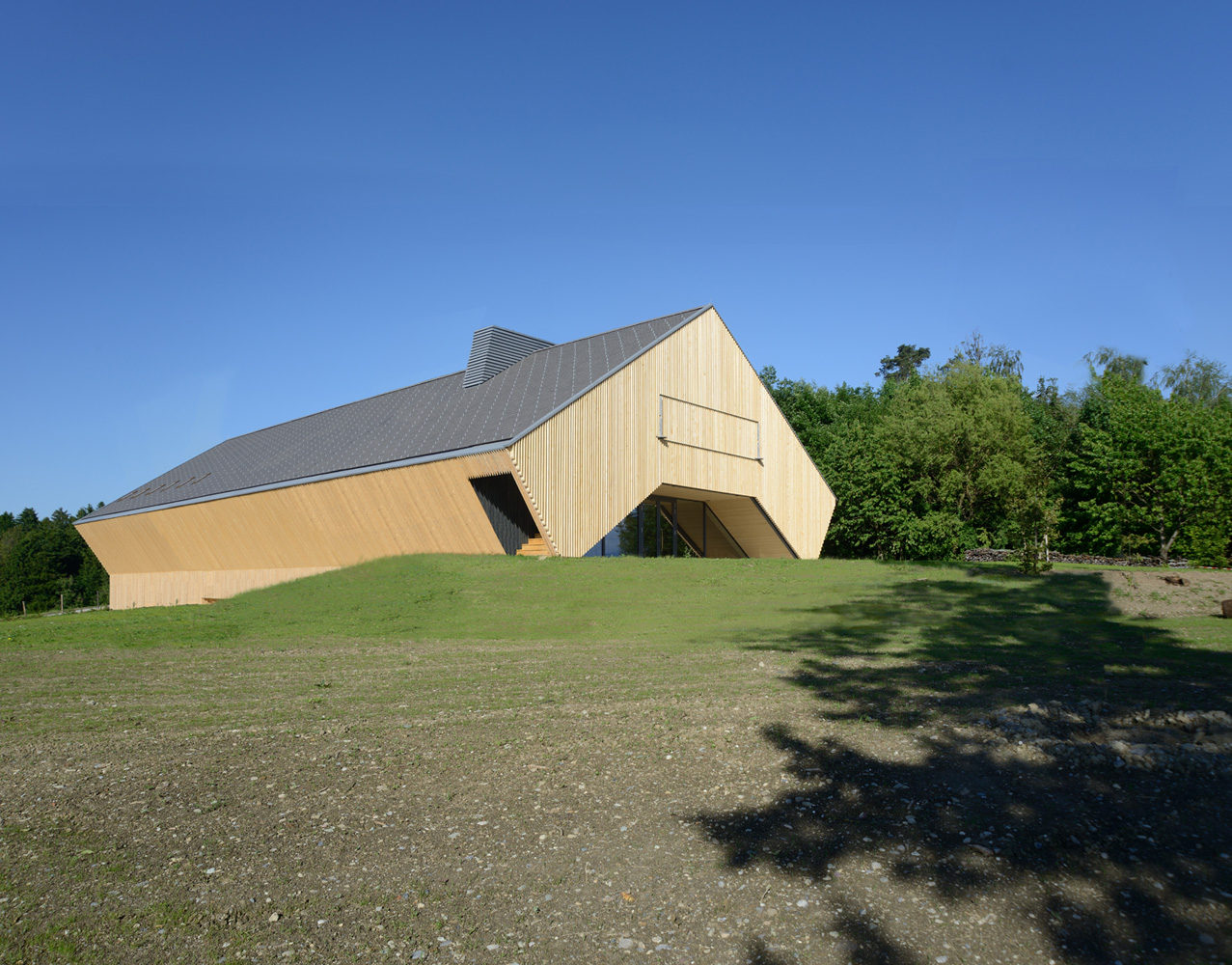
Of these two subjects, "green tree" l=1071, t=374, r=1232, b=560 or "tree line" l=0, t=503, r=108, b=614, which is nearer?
"green tree" l=1071, t=374, r=1232, b=560

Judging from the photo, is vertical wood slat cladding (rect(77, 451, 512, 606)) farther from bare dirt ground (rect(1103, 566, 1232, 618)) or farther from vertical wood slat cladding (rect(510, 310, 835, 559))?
bare dirt ground (rect(1103, 566, 1232, 618))

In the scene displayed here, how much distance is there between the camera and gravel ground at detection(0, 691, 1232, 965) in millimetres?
3807

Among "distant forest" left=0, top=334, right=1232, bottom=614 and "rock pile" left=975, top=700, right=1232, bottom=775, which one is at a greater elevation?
"distant forest" left=0, top=334, right=1232, bottom=614

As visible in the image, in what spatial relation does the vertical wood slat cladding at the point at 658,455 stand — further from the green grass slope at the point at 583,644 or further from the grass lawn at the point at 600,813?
the grass lawn at the point at 600,813

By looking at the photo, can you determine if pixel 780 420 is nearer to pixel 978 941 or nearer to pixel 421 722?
pixel 421 722

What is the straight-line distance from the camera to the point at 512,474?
69.1ft

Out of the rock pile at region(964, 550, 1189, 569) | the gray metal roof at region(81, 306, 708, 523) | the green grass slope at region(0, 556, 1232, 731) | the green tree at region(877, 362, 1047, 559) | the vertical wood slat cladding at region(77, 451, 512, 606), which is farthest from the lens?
the green tree at region(877, 362, 1047, 559)

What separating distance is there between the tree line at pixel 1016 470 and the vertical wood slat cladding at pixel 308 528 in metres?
21.0

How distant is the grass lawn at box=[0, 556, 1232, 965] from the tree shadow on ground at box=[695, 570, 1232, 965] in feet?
0.07

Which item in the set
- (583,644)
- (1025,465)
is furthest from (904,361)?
(583,644)

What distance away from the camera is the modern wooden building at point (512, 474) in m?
22.8

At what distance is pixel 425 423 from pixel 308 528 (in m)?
5.88

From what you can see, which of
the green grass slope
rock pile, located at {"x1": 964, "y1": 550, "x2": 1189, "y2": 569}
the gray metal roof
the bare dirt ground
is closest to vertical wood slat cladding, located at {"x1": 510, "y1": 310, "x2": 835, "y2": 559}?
the gray metal roof

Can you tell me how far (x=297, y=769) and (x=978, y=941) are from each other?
471 cm
